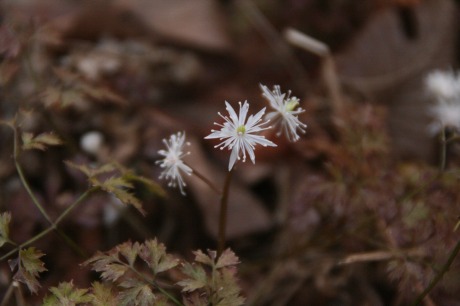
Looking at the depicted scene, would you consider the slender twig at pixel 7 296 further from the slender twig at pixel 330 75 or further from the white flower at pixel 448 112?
the white flower at pixel 448 112

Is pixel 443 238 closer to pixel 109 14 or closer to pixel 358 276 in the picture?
pixel 358 276

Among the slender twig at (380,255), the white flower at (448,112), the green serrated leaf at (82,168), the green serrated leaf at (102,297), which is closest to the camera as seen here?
the green serrated leaf at (102,297)

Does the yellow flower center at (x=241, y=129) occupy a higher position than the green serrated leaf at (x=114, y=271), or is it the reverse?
the yellow flower center at (x=241, y=129)

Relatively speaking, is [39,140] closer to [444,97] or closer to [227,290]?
[227,290]

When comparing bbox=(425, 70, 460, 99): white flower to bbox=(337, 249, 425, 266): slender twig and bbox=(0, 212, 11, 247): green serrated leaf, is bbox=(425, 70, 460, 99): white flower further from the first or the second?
bbox=(0, 212, 11, 247): green serrated leaf

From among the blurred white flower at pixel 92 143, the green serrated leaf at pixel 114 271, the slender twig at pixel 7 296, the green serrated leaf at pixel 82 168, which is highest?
the blurred white flower at pixel 92 143

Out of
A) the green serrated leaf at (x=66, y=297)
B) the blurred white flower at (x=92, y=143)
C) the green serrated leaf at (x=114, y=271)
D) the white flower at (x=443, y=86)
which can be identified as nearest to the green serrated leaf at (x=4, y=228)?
the green serrated leaf at (x=66, y=297)

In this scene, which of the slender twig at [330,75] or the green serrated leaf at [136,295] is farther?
the slender twig at [330,75]

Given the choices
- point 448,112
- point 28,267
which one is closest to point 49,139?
point 28,267
